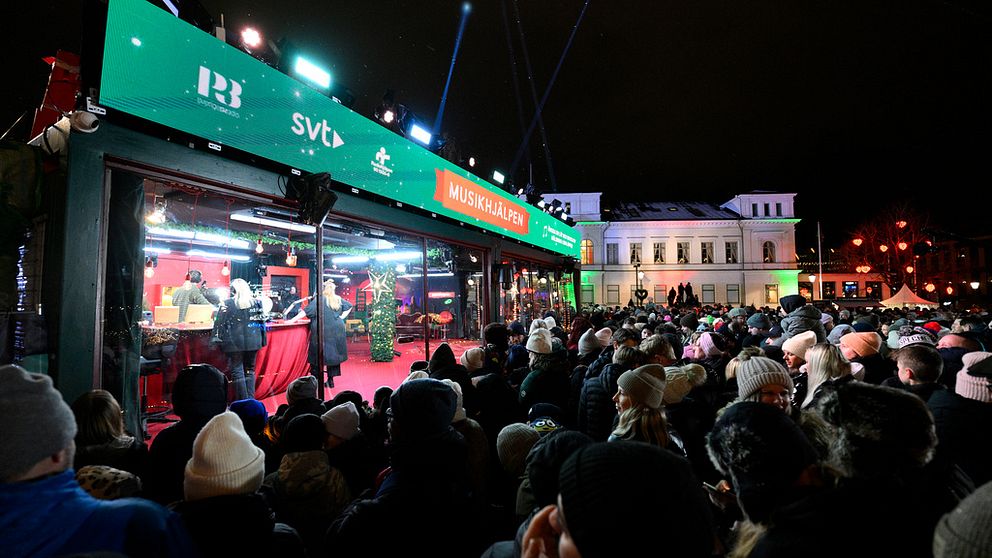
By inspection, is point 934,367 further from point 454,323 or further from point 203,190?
point 454,323

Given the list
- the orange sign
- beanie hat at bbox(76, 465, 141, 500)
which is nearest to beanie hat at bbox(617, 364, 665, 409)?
beanie hat at bbox(76, 465, 141, 500)

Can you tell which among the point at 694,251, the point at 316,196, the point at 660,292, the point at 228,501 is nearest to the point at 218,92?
the point at 316,196

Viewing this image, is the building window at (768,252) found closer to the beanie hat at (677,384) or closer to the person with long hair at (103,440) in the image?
the beanie hat at (677,384)

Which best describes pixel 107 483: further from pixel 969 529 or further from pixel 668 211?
pixel 668 211

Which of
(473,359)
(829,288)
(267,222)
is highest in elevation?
(267,222)

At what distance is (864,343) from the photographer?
173 inches

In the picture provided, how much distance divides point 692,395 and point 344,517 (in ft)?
10.6

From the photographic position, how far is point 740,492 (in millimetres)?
1486

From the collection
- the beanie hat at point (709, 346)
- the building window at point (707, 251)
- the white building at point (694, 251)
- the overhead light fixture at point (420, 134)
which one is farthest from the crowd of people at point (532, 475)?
the building window at point (707, 251)

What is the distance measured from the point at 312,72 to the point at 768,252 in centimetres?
4963

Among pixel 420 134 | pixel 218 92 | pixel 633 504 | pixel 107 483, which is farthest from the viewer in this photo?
pixel 420 134

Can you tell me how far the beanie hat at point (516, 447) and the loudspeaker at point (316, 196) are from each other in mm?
3888

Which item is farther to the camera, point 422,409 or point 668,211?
point 668,211

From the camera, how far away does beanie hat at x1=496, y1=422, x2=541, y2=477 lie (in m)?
2.67
